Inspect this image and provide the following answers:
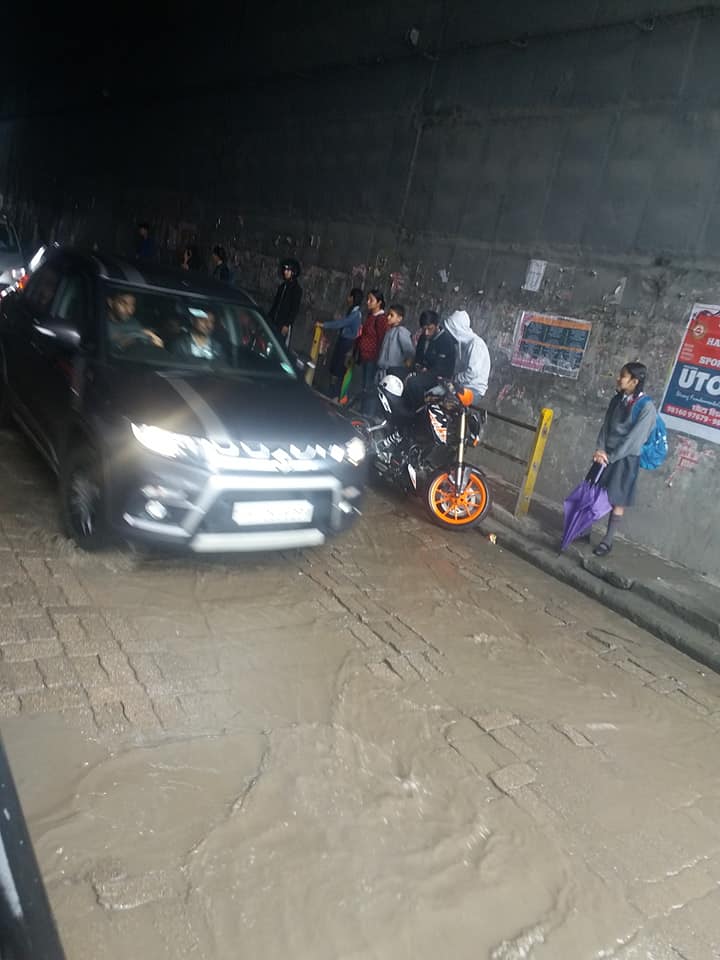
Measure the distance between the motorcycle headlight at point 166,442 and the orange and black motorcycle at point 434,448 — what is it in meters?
2.38

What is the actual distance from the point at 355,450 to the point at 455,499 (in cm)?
206

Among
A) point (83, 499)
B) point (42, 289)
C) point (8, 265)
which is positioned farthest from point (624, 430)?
point (8, 265)

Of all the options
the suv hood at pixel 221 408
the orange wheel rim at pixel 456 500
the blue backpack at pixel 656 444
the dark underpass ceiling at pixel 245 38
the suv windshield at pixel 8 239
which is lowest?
the orange wheel rim at pixel 456 500

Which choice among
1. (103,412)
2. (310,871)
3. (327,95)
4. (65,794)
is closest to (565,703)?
(310,871)

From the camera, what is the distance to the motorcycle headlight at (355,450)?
4.75 metres

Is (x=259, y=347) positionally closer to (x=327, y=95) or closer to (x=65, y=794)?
(x=65, y=794)

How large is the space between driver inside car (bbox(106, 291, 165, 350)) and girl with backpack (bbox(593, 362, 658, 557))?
3.78m

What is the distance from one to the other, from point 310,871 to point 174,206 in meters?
16.4

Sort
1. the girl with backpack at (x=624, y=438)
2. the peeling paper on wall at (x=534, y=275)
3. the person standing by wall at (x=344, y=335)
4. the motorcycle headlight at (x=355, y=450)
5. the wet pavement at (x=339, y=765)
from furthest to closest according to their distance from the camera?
the person standing by wall at (x=344, y=335) < the peeling paper on wall at (x=534, y=275) < the girl with backpack at (x=624, y=438) < the motorcycle headlight at (x=355, y=450) < the wet pavement at (x=339, y=765)

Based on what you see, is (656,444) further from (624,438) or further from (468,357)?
(468,357)

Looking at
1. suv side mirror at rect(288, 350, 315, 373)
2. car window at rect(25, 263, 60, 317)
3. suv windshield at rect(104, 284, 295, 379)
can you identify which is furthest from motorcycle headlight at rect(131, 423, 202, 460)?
car window at rect(25, 263, 60, 317)

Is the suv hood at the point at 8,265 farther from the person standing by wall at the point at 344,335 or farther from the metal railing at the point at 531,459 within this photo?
the metal railing at the point at 531,459

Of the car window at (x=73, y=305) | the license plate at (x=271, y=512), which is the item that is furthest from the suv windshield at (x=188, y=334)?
the license plate at (x=271, y=512)

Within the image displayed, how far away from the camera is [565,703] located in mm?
4043
